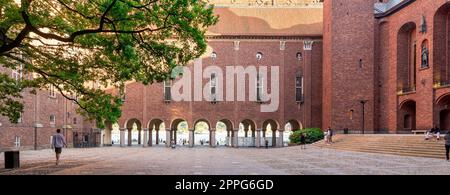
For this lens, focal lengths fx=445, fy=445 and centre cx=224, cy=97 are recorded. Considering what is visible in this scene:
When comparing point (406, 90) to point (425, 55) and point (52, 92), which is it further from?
point (52, 92)

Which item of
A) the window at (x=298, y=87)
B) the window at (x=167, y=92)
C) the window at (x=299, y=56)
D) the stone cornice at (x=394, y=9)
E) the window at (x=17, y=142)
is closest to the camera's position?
the window at (x=17, y=142)

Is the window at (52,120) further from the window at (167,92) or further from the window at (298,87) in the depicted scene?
the window at (298,87)

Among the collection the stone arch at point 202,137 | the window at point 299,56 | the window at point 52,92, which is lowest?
the stone arch at point 202,137

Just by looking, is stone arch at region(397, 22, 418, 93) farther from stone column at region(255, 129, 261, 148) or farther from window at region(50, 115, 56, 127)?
window at region(50, 115, 56, 127)

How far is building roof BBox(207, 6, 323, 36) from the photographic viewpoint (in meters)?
51.2

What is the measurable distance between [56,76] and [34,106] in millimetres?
22529

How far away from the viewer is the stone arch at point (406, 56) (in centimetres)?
4100

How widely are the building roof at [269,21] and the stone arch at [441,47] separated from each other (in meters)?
15.9

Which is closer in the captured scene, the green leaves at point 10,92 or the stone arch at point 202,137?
the green leaves at point 10,92

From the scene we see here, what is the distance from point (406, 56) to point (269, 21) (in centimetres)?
1665

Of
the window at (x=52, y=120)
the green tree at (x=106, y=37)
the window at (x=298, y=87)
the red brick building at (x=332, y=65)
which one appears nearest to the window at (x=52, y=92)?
the window at (x=52, y=120)

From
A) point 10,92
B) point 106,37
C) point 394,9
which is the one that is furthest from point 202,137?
point 106,37

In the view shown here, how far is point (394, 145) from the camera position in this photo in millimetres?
28672
